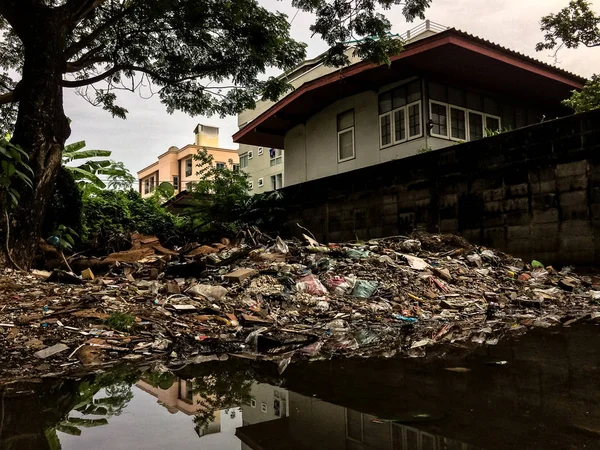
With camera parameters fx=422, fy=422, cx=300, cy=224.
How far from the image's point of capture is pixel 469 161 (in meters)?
8.14

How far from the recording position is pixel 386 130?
536 inches

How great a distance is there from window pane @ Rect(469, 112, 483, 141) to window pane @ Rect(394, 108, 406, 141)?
2.20 meters

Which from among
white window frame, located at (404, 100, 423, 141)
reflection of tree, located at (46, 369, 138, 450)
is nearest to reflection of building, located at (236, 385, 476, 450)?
reflection of tree, located at (46, 369, 138, 450)

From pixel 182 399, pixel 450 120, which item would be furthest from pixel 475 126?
pixel 182 399

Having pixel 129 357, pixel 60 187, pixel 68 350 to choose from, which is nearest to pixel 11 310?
pixel 68 350

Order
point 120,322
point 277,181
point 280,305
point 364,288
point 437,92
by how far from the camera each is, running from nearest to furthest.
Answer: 1. point 120,322
2. point 280,305
3. point 364,288
4. point 437,92
5. point 277,181

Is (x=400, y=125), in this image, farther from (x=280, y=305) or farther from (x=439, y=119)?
(x=280, y=305)

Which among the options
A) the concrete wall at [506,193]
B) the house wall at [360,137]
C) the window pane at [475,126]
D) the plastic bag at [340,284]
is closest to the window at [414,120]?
the house wall at [360,137]

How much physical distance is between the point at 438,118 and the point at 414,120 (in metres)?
0.71

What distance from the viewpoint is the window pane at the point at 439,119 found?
12.5 metres

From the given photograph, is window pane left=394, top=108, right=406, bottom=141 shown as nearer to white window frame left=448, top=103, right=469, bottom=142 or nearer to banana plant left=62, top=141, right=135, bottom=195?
white window frame left=448, top=103, right=469, bottom=142

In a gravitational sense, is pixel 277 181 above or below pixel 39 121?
above

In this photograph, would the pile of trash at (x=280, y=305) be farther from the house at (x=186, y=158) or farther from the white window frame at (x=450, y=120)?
the house at (x=186, y=158)

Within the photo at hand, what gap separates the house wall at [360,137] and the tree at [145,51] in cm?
432
